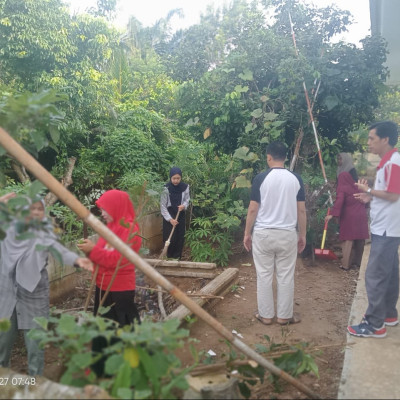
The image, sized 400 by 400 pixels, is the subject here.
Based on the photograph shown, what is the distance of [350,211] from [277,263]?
260 centimetres

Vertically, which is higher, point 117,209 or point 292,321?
point 117,209

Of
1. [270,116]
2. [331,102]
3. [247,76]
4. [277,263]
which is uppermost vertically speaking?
[247,76]

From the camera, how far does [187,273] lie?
5.73m

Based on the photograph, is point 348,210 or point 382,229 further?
point 348,210

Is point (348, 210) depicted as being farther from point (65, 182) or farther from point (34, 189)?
point (34, 189)

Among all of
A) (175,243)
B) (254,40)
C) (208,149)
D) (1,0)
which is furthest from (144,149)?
(1,0)

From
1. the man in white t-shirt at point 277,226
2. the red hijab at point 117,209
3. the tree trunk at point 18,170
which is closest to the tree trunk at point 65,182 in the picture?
the tree trunk at point 18,170

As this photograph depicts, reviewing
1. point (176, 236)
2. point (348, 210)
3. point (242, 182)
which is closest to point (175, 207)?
point (176, 236)

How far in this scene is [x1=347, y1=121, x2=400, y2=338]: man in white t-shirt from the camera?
341cm

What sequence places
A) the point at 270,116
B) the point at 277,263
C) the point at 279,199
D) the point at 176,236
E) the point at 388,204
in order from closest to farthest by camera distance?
the point at 388,204, the point at 279,199, the point at 277,263, the point at 270,116, the point at 176,236

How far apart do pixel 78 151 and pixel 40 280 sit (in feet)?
17.2

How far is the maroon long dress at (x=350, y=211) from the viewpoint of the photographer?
629 centimetres

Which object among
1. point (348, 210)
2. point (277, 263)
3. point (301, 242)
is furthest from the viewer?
point (348, 210)

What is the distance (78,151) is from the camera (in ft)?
26.1
